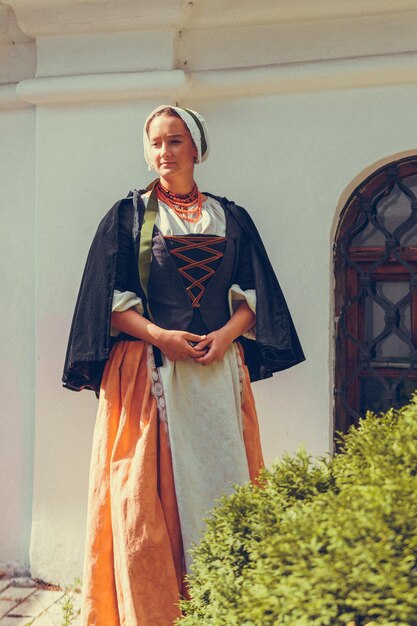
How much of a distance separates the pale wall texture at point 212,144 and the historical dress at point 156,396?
714 mm

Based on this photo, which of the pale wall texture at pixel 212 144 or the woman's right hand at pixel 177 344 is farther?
the pale wall texture at pixel 212 144

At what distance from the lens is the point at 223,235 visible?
3752mm

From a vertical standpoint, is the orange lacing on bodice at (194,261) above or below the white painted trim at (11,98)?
below

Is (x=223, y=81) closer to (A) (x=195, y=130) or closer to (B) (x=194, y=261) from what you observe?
(A) (x=195, y=130)

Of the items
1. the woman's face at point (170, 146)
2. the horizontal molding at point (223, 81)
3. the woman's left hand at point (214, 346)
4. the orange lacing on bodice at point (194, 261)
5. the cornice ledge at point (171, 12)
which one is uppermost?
the cornice ledge at point (171, 12)

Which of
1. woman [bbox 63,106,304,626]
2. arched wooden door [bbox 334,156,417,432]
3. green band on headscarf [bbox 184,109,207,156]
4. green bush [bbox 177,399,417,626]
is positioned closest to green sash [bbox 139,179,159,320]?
woman [bbox 63,106,304,626]

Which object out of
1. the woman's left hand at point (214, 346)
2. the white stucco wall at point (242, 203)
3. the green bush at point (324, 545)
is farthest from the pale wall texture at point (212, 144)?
the green bush at point (324, 545)

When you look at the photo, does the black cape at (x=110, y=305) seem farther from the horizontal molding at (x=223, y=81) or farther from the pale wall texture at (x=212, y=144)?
the horizontal molding at (x=223, y=81)

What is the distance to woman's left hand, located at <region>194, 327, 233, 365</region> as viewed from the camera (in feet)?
11.7

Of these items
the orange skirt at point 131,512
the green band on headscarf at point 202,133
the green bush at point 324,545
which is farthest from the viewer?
the green band on headscarf at point 202,133

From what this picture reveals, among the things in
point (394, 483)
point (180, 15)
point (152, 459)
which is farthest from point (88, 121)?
point (394, 483)

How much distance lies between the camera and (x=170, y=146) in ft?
12.0

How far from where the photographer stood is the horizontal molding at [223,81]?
428 centimetres

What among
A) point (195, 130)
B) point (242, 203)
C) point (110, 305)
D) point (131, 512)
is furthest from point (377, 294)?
point (131, 512)
